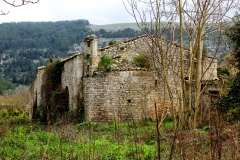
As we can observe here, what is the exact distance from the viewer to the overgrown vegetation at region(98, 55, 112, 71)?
56.3 feet

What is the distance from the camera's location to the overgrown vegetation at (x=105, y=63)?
17167mm

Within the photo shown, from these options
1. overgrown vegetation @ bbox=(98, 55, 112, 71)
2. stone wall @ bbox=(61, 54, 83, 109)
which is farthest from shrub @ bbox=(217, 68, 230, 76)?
stone wall @ bbox=(61, 54, 83, 109)

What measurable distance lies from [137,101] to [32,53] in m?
82.3

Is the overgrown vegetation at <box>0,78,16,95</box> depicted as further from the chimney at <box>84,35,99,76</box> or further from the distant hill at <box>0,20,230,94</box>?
the chimney at <box>84,35,99,76</box>

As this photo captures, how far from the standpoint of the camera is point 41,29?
113188mm

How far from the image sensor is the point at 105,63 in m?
17.4

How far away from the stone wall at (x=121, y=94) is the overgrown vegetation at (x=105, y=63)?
371 millimetres

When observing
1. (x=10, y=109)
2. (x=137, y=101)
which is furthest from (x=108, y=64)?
(x=10, y=109)

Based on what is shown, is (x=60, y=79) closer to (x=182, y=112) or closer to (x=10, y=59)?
(x=182, y=112)

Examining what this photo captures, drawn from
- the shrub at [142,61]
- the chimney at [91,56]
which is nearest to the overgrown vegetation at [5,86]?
the chimney at [91,56]

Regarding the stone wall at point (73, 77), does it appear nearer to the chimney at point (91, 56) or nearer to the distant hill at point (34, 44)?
the chimney at point (91, 56)

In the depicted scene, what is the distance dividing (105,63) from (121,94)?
1.82m

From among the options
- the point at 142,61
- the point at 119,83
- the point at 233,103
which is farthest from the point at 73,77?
the point at 233,103

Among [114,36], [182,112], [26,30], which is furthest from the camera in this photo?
[26,30]
